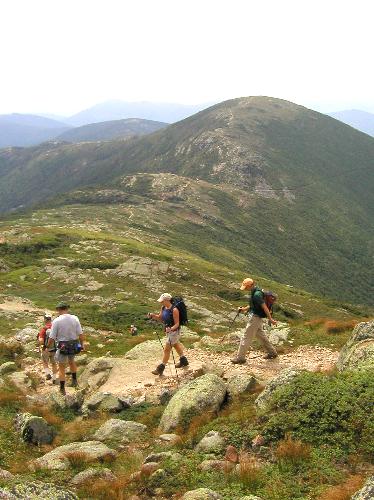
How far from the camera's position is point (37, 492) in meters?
8.45

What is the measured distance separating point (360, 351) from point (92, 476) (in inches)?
360

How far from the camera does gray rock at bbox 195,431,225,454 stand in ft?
36.3

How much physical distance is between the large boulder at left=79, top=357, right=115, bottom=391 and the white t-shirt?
2.81 meters

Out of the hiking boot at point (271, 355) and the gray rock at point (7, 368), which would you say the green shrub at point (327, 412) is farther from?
the gray rock at point (7, 368)

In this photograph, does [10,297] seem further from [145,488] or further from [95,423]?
[145,488]

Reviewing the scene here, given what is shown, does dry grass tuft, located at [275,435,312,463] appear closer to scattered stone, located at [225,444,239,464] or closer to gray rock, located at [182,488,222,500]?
scattered stone, located at [225,444,239,464]

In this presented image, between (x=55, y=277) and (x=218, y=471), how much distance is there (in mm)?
50885

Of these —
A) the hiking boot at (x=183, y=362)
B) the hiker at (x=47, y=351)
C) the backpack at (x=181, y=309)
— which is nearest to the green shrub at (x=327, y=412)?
the backpack at (x=181, y=309)

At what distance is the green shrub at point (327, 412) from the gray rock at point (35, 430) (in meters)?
6.39

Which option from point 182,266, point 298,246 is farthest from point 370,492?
point 298,246

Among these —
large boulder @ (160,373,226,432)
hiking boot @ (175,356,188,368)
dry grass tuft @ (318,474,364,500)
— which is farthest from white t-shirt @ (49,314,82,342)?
dry grass tuft @ (318,474,364,500)

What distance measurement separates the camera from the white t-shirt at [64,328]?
1797cm

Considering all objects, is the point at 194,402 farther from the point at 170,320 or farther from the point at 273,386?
the point at 170,320

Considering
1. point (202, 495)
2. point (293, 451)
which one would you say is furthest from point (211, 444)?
point (202, 495)
